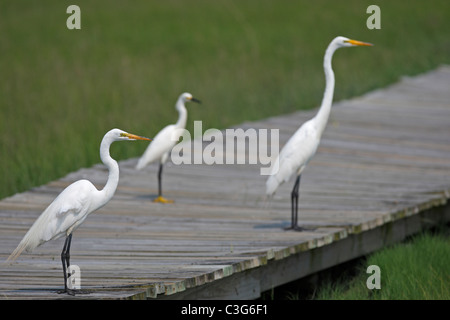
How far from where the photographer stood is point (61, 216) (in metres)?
4.44

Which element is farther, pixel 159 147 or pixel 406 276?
pixel 159 147

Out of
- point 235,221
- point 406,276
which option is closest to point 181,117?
point 235,221

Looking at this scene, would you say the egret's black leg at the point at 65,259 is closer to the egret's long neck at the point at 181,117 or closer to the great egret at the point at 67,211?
the great egret at the point at 67,211

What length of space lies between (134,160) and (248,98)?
13.3ft

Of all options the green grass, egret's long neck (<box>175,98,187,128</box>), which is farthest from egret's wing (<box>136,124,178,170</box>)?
the green grass

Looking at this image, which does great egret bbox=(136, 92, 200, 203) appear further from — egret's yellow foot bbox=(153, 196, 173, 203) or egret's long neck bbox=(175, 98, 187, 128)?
egret's long neck bbox=(175, 98, 187, 128)

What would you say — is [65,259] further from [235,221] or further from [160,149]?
[160,149]

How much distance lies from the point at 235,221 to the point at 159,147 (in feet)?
3.75

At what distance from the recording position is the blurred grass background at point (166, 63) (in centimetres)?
1000

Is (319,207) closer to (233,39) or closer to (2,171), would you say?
(2,171)

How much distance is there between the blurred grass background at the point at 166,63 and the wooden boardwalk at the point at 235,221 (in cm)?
148

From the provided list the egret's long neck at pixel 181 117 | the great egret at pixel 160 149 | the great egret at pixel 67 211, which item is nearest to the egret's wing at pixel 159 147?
the great egret at pixel 160 149

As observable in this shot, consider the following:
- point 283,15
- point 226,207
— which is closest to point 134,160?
point 226,207

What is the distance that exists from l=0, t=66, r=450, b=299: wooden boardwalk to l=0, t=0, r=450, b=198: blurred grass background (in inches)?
58.4
